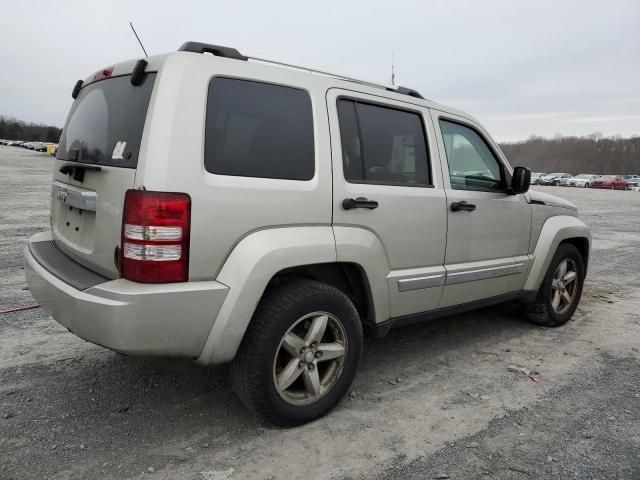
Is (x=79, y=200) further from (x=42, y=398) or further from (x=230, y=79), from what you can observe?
(x=42, y=398)

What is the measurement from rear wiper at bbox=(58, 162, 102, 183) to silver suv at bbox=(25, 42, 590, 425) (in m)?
0.02

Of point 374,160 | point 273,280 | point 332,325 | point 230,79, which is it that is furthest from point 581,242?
point 230,79

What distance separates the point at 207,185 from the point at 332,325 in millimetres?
1098

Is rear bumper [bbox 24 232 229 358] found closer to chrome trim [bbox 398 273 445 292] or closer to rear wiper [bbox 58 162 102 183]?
rear wiper [bbox 58 162 102 183]

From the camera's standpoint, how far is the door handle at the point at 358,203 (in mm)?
2881

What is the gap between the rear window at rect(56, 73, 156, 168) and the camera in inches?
97.5

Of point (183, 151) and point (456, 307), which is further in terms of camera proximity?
point (456, 307)

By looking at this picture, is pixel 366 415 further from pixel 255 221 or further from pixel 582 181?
pixel 582 181

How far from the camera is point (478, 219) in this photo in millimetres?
3705

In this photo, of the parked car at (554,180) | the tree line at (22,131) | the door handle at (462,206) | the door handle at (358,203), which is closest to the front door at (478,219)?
the door handle at (462,206)

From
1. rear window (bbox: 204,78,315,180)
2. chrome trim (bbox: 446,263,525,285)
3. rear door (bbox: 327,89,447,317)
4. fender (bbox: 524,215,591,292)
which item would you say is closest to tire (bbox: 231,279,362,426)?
rear door (bbox: 327,89,447,317)

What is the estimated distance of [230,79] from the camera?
2574 millimetres

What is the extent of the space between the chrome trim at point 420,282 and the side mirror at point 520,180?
1063mm

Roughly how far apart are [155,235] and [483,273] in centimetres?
252
